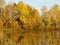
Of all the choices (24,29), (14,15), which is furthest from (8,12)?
(24,29)

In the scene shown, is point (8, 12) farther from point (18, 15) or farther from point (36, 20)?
point (36, 20)

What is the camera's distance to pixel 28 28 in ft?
102

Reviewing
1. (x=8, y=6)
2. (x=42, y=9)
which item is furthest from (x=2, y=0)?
(x=42, y=9)

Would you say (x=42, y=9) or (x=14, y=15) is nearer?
(x=14, y=15)

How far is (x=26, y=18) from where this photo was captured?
1267 inches

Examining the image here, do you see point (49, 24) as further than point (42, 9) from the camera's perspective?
No

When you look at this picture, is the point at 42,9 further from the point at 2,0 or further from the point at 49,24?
the point at 2,0

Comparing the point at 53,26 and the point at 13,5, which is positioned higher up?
the point at 13,5

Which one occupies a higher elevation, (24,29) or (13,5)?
(13,5)

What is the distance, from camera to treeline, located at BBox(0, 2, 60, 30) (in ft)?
101

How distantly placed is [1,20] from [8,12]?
4.32 feet

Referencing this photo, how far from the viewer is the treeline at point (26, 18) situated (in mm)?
30656

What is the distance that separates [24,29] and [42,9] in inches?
198

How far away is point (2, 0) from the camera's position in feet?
104
